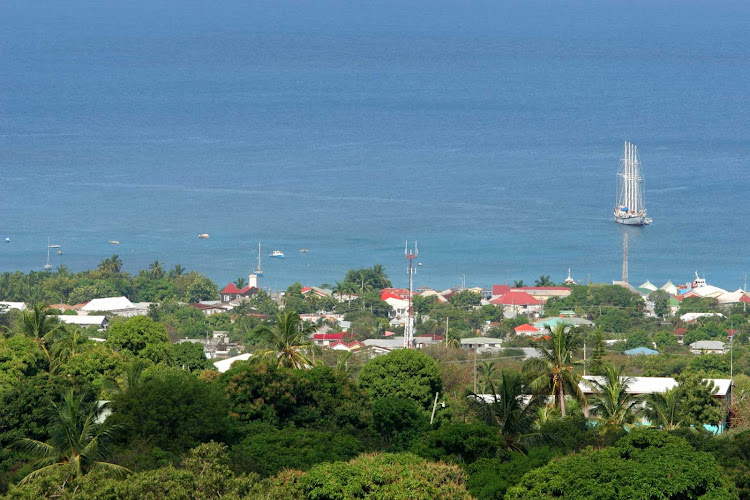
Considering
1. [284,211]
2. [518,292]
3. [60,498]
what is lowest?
[60,498]

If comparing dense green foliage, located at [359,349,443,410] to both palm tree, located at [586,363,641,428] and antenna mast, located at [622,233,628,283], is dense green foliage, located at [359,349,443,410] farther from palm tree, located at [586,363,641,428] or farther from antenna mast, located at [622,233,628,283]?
antenna mast, located at [622,233,628,283]


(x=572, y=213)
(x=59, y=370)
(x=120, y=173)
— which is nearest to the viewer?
(x=59, y=370)

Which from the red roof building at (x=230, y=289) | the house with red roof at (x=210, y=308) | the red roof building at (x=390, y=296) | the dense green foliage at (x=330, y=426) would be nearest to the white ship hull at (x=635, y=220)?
the red roof building at (x=390, y=296)

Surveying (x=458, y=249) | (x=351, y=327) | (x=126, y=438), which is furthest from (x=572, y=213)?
(x=126, y=438)

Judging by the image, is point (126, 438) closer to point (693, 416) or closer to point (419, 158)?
point (693, 416)

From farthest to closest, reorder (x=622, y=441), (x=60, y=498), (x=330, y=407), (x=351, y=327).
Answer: (x=351, y=327) < (x=330, y=407) < (x=622, y=441) < (x=60, y=498)

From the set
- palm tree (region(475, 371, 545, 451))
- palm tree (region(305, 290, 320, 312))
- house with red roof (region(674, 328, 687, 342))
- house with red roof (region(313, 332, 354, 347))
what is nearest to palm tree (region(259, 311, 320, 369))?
palm tree (region(475, 371, 545, 451))

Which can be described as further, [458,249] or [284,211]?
[284,211]
